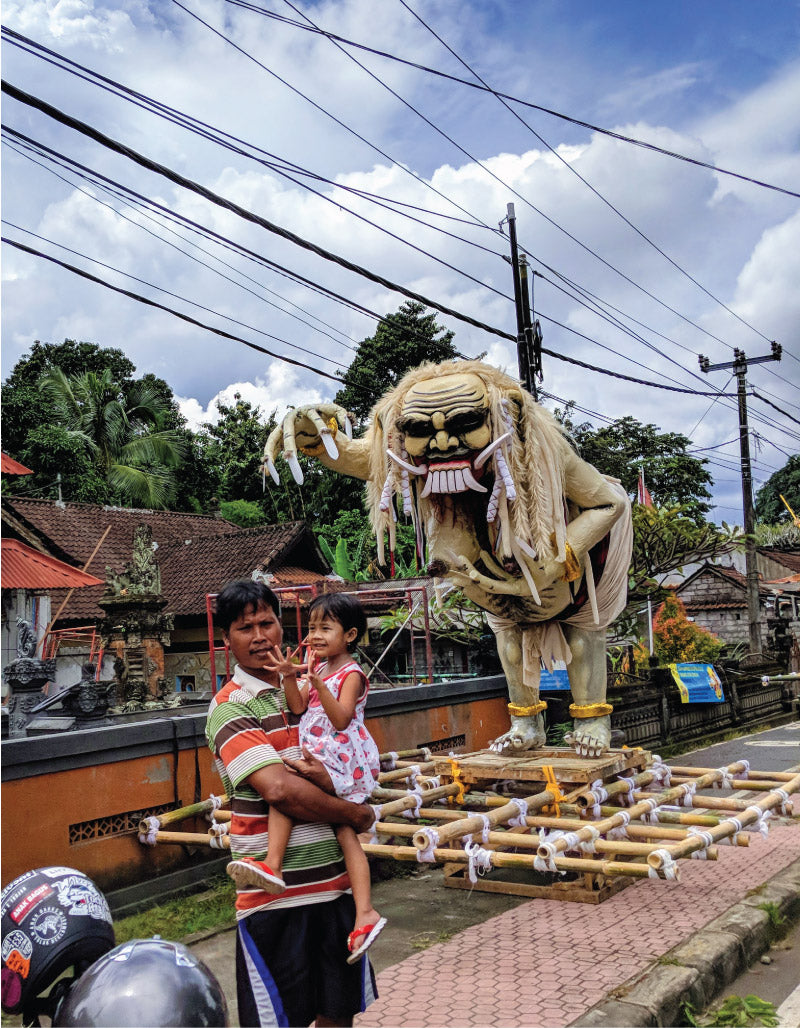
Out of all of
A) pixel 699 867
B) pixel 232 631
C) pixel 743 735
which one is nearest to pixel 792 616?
pixel 743 735

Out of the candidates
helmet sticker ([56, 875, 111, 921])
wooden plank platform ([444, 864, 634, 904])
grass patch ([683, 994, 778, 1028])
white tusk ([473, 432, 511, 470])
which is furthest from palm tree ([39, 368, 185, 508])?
grass patch ([683, 994, 778, 1028])

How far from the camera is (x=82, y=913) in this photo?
2932 mm

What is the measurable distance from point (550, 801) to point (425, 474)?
5.90ft

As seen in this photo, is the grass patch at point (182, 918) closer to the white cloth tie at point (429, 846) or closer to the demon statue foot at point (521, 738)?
Answer: the white cloth tie at point (429, 846)

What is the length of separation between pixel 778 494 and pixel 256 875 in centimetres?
4413

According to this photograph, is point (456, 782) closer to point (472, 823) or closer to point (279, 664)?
point (472, 823)

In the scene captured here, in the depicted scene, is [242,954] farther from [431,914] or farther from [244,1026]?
[431,914]

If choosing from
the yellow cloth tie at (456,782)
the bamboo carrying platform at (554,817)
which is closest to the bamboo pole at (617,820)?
the bamboo carrying platform at (554,817)

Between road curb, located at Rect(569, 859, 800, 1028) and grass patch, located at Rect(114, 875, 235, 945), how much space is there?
6.99 feet

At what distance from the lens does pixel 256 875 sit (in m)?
2.52

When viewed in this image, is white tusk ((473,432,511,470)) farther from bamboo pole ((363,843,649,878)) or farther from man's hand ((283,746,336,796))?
man's hand ((283,746,336,796))

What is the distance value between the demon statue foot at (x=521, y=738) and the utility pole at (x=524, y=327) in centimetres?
554

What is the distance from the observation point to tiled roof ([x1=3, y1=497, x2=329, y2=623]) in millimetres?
17666

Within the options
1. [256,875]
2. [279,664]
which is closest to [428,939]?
[256,875]
